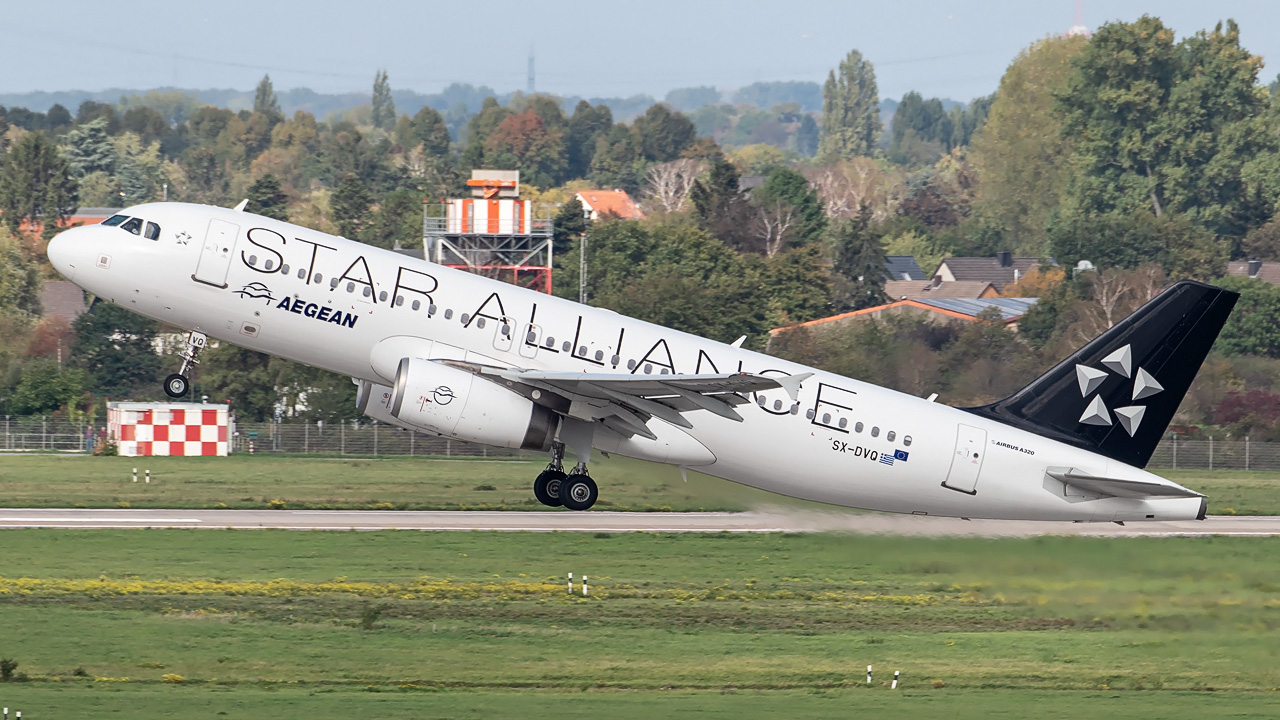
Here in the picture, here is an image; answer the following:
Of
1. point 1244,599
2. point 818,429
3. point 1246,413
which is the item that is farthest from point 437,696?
point 1246,413

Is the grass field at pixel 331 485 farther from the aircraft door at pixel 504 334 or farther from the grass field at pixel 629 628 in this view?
the aircraft door at pixel 504 334

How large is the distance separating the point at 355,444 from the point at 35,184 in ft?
387

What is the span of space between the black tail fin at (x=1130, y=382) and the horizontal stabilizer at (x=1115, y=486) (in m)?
0.96

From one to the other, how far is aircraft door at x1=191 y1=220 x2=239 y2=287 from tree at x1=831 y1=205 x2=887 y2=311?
104 metres

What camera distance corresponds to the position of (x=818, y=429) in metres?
39.0

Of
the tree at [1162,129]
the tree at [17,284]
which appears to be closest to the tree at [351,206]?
the tree at [17,284]

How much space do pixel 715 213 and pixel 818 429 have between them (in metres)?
115

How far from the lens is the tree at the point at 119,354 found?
330 feet

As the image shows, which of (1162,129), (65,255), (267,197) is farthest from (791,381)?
(1162,129)

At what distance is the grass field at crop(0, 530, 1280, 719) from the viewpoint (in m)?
33.2

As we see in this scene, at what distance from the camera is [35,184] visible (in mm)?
183375

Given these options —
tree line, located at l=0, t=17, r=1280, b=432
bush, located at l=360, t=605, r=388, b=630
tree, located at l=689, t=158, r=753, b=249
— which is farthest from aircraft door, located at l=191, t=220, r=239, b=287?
tree, located at l=689, t=158, r=753, b=249

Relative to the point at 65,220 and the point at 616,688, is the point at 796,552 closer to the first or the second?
the point at 616,688

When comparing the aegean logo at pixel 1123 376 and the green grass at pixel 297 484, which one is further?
the green grass at pixel 297 484
